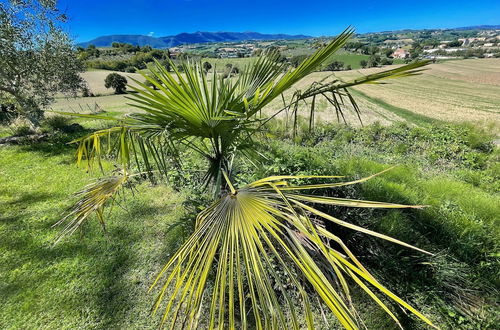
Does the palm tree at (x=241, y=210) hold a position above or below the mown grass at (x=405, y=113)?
above

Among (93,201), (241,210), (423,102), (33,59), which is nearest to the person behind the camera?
(241,210)

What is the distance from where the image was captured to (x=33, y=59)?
7.05 metres

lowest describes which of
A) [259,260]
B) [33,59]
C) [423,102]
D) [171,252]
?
[423,102]

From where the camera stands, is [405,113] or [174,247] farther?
[405,113]

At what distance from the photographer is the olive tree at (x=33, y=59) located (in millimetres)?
6500

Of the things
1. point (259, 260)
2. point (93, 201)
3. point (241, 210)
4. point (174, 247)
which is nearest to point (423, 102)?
point (174, 247)

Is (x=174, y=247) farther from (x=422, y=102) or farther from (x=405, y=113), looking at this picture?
(x=422, y=102)

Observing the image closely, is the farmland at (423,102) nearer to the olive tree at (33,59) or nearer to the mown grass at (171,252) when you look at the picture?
the olive tree at (33,59)

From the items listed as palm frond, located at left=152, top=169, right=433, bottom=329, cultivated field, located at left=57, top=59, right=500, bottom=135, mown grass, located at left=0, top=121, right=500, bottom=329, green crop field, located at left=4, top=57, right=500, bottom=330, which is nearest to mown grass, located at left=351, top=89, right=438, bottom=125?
cultivated field, located at left=57, top=59, right=500, bottom=135

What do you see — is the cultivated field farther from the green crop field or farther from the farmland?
the green crop field

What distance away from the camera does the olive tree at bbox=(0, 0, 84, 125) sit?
6.50 meters

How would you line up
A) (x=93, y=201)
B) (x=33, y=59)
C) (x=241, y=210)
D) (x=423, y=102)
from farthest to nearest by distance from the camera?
(x=423, y=102) < (x=33, y=59) < (x=93, y=201) < (x=241, y=210)

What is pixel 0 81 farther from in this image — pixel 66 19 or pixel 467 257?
pixel 467 257

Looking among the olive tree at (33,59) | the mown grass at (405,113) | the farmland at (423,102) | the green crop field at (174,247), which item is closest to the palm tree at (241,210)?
the green crop field at (174,247)
